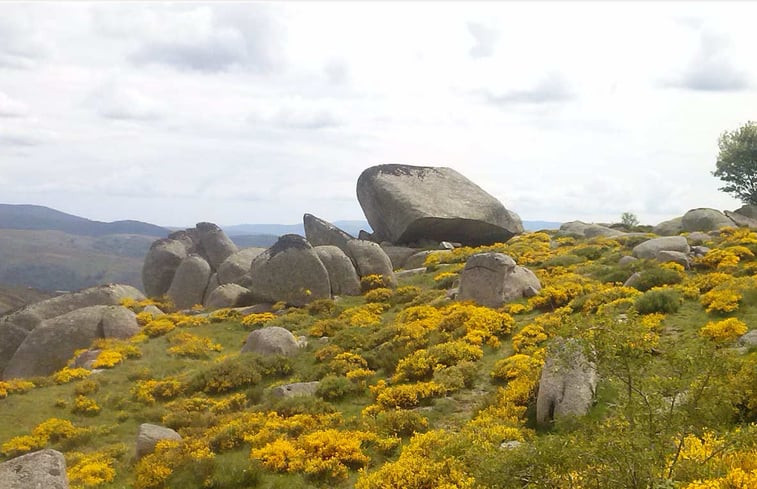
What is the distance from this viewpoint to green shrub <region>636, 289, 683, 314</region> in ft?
73.1

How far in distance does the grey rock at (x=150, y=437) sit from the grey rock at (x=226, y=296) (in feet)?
72.0

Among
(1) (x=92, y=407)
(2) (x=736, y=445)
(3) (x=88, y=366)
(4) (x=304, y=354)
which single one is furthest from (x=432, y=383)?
(3) (x=88, y=366)

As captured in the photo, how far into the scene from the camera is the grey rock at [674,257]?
30.6m

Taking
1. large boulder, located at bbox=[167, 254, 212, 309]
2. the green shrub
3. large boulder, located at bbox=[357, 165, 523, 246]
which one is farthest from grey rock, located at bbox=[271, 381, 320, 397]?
large boulder, located at bbox=[357, 165, 523, 246]

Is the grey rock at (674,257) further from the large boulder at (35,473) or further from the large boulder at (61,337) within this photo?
the large boulder at (61,337)

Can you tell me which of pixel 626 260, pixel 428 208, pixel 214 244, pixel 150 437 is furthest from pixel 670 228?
pixel 150 437

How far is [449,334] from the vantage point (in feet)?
81.9

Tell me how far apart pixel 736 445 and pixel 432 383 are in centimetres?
1156

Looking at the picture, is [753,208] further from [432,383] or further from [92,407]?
[92,407]

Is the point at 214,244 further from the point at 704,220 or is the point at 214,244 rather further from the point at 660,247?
the point at 704,220

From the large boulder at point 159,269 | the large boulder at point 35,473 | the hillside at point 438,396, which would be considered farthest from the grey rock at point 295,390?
the large boulder at point 159,269

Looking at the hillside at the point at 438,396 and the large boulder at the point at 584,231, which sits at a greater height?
the large boulder at the point at 584,231

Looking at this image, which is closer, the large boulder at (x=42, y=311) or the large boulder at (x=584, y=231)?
the large boulder at (x=42, y=311)

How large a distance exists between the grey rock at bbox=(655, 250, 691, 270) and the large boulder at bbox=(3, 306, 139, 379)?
1266 inches
